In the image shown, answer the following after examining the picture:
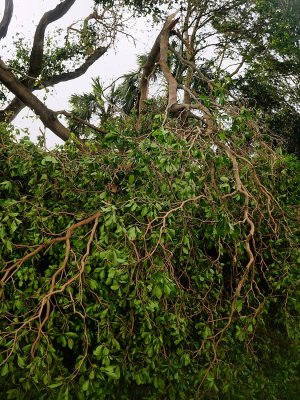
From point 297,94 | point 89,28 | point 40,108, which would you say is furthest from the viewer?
point 297,94

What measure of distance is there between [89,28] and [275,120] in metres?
7.57

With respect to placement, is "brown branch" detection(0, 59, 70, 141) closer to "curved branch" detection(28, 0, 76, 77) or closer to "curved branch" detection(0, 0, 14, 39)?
"curved branch" detection(28, 0, 76, 77)

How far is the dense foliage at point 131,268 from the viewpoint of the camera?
10.9 ft

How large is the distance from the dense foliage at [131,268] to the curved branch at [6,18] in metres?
7.87

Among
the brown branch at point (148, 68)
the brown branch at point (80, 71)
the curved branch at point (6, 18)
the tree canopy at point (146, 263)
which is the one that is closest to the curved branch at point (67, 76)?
the brown branch at point (80, 71)

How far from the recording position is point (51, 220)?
4.18 m

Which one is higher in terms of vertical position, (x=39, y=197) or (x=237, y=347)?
(x=39, y=197)

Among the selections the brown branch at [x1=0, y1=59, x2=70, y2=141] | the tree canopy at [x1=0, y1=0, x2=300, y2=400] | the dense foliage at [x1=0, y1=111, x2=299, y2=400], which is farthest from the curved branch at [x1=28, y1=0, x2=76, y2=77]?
the dense foliage at [x1=0, y1=111, x2=299, y2=400]

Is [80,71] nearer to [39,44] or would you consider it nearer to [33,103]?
[39,44]

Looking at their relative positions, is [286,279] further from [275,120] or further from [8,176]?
[275,120]

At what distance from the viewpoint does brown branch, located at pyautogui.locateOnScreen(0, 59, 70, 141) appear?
8.56 m

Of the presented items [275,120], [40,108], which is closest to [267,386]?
[40,108]

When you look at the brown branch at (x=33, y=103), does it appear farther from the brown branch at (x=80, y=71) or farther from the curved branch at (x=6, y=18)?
the curved branch at (x=6, y=18)

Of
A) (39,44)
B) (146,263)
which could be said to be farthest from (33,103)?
(146,263)
